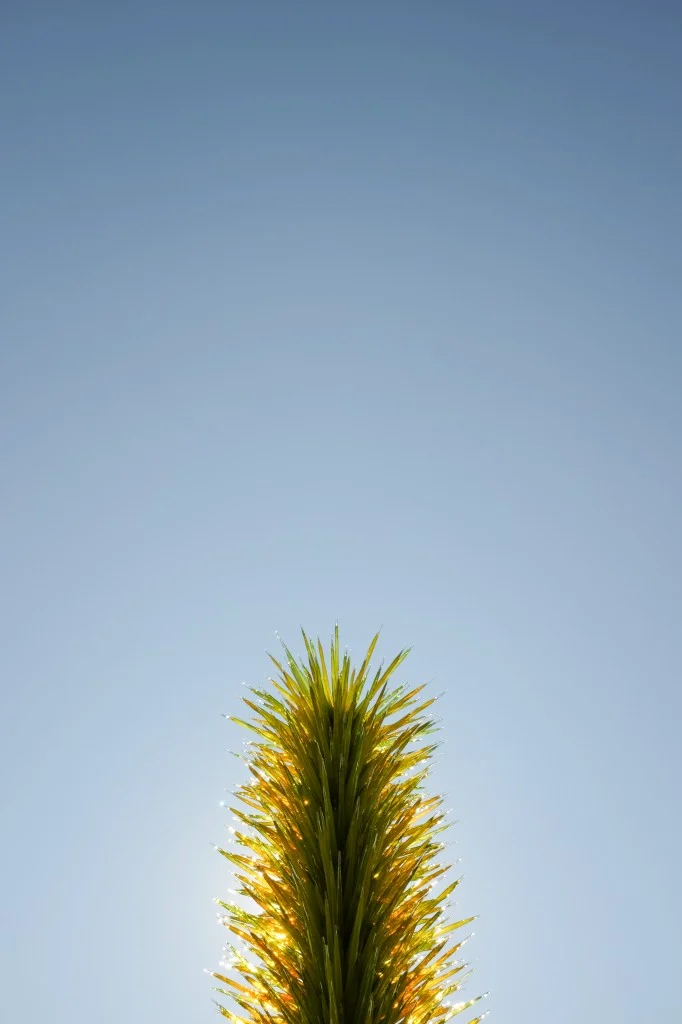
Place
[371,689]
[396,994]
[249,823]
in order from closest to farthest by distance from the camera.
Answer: [396,994]
[249,823]
[371,689]

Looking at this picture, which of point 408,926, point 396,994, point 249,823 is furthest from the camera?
point 249,823

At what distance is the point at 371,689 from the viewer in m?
2.52

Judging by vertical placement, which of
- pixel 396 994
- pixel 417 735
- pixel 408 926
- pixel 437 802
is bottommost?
pixel 396 994

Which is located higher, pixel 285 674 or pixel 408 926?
pixel 285 674

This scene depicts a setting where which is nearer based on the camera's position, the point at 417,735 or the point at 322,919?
the point at 322,919

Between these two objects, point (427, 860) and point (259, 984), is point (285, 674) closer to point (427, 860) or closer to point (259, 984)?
point (427, 860)

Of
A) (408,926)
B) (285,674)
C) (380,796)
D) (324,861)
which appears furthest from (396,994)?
(285,674)

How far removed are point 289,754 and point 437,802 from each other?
0.45 meters

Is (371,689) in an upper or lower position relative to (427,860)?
upper

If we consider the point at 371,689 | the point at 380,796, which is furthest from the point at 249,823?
the point at 371,689

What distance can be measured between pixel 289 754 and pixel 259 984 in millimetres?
596

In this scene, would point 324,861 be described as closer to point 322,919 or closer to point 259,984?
point 322,919

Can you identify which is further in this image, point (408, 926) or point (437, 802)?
point (437, 802)

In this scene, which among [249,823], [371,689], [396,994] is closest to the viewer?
[396,994]
